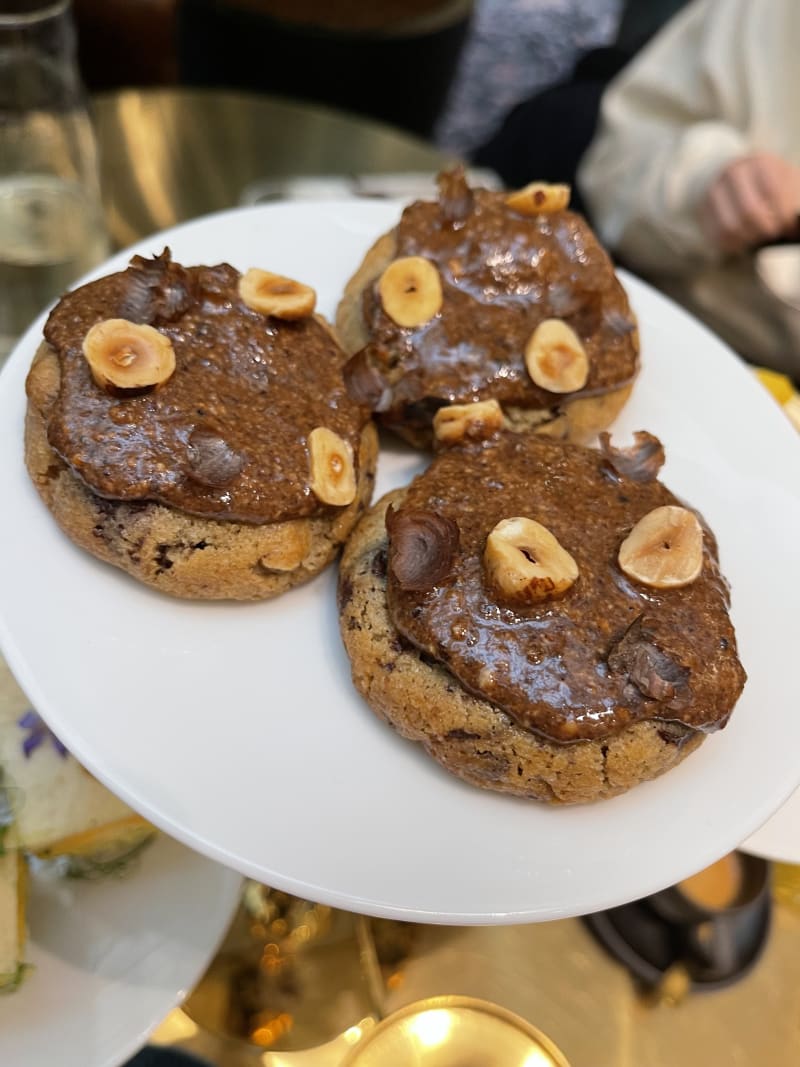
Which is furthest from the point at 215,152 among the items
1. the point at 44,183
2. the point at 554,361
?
the point at 554,361

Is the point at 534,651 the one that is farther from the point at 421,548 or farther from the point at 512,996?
the point at 512,996

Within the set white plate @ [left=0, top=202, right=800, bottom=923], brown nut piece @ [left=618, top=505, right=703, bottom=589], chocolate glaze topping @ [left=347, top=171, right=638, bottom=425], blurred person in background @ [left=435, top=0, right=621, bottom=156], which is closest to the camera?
white plate @ [left=0, top=202, right=800, bottom=923]

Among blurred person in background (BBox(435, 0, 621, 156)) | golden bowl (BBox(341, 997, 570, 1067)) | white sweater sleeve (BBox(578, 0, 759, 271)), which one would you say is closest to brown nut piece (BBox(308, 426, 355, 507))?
golden bowl (BBox(341, 997, 570, 1067))

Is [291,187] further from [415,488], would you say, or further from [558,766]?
[558,766]

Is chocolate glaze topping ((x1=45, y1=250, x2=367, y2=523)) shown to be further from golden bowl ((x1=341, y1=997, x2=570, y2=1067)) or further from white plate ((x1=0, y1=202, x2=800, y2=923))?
golden bowl ((x1=341, y1=997, x2=570, y2=1067))

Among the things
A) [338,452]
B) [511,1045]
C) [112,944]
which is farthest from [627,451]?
[112,944]

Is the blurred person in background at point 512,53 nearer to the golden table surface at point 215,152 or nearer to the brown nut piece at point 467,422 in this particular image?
the golden table surface at point 215,152
